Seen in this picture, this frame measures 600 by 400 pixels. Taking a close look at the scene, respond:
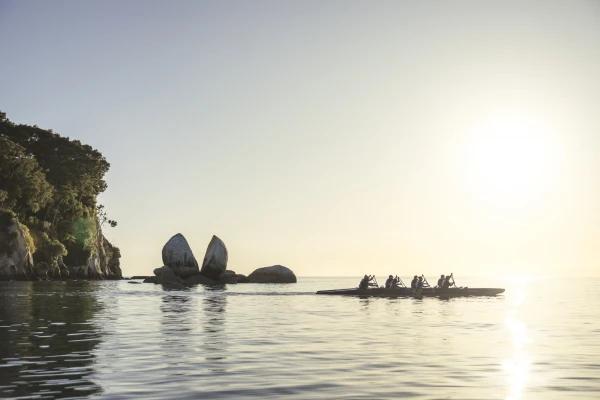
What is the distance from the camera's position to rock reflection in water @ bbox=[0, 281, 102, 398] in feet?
46.6

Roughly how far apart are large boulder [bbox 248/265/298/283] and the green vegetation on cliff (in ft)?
92.6

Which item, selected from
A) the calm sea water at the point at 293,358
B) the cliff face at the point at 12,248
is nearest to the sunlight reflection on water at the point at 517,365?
the calm sea water at the point at 293,358

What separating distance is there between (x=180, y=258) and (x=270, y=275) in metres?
18.2

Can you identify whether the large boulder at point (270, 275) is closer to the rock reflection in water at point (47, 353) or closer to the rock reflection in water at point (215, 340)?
the rock reflection in water at point (215, 340)

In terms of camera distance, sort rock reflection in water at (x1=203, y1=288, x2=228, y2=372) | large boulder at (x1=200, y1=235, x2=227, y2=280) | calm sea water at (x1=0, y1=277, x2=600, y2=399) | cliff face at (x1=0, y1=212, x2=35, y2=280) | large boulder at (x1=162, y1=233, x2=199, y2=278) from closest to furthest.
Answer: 1. calm sea water at (x1=0, y1=277, x2=600, y2=399)
2. rock reflection in water at (x1=203, y1=288, x2=228, y2=372)
3. cliff face at (x1=0, y1=212, x2=35, y2=280)
4. large boulder at (x1=162, y1=233, x2=199, y2=278)
5. large boulder at (x1=200, y1=235, x2=227, y2=280)

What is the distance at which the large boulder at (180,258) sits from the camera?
339 ft

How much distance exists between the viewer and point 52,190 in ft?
326

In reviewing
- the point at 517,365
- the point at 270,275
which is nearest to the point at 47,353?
the point at 517,365

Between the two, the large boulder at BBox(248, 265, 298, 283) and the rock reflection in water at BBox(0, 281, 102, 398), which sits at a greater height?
the large boulder at BBox(248, 265, 298, 283)

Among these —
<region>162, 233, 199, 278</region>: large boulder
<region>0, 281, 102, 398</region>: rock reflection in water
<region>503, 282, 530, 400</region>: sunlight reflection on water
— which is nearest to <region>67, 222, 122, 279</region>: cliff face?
<region>162, 233, 199, 278</region>: large boulder

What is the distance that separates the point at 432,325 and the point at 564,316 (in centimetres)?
1373

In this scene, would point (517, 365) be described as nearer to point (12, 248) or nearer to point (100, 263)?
point (12, 248)

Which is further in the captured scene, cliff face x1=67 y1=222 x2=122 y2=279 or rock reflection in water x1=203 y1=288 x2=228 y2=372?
cliff face x1=67 y1=222 x2=122 y2=279

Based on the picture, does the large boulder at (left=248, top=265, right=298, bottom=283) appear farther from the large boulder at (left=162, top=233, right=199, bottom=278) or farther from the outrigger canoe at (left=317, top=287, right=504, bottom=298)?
the outrigger canoe at (left=317, top=287, right=504, bottom=298)
